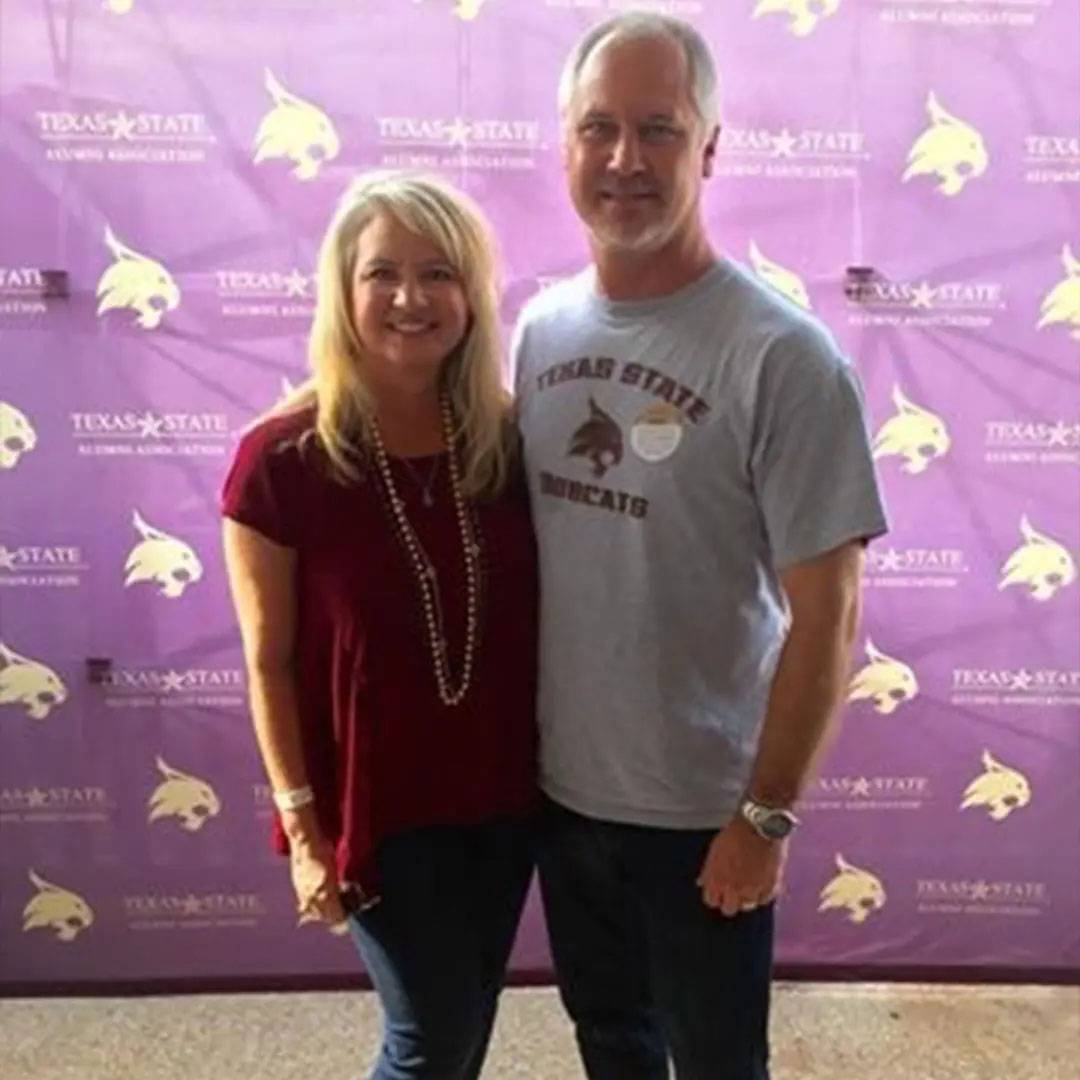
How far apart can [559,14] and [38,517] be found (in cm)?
113

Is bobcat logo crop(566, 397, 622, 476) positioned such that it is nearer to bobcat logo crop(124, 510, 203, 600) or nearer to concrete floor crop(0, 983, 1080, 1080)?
bobcat logo crop(124, 510, 203, 600)

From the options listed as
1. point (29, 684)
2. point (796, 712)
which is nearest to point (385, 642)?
point (796, 712)

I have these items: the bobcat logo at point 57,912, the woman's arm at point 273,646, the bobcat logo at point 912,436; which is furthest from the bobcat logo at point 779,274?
the bobcat logo at point 57,912

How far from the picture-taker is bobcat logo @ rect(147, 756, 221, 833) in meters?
2.08

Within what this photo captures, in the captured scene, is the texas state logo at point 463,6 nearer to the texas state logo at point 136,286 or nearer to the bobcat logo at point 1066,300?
the texas state logo at point 136,286

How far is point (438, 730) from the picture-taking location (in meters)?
1.29

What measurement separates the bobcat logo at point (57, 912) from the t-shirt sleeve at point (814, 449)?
152cm

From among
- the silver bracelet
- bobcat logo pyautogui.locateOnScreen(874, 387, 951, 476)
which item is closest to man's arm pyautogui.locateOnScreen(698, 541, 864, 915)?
the silver bracelet

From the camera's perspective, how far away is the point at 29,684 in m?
2.04

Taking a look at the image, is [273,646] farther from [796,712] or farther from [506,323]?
[506,323]

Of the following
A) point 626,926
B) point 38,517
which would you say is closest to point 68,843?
point 38,517

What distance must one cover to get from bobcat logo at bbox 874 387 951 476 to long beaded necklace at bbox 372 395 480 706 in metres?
0.93

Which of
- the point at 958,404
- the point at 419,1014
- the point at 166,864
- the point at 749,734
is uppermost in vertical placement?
the point at 958,404

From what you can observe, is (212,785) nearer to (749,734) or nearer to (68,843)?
(68,843)
